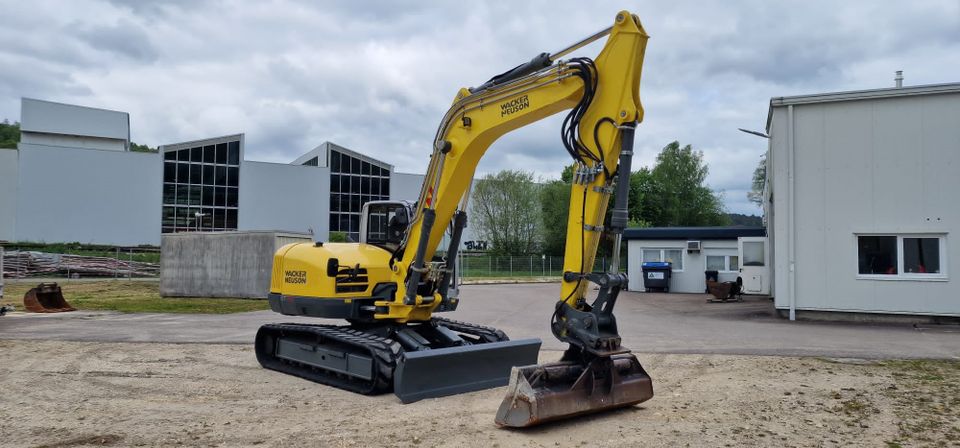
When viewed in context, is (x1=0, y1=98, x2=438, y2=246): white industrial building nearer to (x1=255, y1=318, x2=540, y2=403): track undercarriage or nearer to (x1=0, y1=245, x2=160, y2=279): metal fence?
(x1=0, y1=245, x2=160, y2=279): metal fence

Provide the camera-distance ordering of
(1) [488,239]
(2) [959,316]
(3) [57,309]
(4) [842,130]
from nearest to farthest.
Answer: (2) [959,316], (4) [842,130], (3) [57,309], (1) [488,239]

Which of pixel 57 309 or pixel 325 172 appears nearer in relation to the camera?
pixel 57 309

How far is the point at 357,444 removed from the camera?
19.8 ft

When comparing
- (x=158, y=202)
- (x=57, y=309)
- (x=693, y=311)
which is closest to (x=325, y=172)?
(x=158, y=202)

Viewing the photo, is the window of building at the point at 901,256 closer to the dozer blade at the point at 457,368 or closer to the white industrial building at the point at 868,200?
the white industrial building at the point at 868,200

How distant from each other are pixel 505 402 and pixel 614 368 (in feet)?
3.76

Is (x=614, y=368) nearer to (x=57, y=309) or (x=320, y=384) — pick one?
(x=320, y=384)

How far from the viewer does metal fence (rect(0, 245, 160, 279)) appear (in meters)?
32.7

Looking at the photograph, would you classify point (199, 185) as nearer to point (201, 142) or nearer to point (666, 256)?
point (201, 142)

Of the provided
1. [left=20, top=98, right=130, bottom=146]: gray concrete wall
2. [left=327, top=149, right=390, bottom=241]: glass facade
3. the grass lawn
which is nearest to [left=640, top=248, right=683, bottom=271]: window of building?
the grass lawn

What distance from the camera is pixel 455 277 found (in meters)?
9.73

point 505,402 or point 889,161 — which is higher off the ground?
point 889,161

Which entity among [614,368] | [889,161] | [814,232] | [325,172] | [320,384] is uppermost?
[325,172]

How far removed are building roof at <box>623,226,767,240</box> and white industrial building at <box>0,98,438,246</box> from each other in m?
20.5
